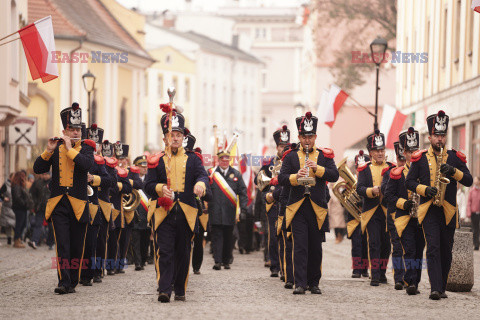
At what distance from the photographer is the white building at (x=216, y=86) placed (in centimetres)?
8219

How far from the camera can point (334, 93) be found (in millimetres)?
25172

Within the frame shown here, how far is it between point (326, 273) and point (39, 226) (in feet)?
32.7

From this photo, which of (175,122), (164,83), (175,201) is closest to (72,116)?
(175,122)

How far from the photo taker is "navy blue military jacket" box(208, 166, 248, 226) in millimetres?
19516

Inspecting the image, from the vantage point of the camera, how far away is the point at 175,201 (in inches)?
495

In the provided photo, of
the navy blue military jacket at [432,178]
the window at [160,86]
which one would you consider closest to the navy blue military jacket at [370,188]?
the navy blue military jacket at [432,178]

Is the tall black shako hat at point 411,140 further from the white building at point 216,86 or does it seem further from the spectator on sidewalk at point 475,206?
the white building at point 216,86

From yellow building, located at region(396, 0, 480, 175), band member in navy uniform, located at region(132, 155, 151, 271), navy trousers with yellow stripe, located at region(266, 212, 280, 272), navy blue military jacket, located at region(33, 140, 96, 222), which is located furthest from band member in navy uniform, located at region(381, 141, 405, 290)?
yellow building, located at region(396, 0, 480, 175)

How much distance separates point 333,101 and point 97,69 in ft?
88.1

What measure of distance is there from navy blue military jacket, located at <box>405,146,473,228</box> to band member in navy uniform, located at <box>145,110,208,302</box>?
258 centimetres

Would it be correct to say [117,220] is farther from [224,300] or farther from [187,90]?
[187,90]

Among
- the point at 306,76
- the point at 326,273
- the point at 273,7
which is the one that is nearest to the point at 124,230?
the point at 326,273

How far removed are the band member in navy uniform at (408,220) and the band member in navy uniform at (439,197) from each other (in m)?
0.56

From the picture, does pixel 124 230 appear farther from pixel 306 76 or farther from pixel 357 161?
pixel 306 76
